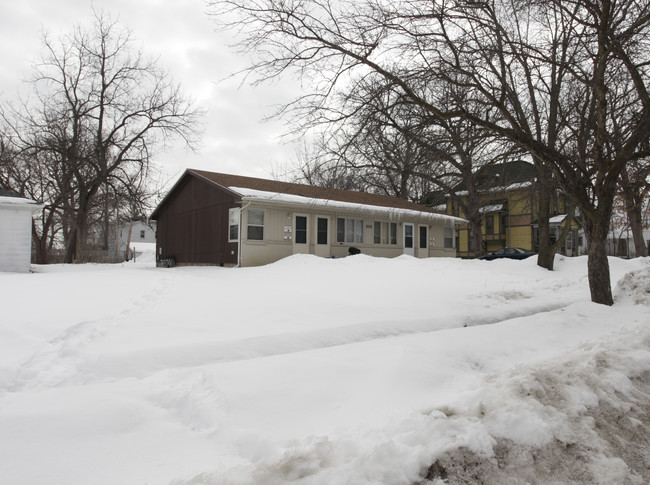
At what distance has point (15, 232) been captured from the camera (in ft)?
49.9

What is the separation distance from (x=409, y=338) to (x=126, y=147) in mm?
23172

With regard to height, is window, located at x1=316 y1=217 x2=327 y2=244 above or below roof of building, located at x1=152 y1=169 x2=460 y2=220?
below

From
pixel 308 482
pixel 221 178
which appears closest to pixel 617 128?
pixel 308 482

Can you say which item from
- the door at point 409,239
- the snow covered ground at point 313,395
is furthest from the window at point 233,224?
the snow covered ground at point 313,395

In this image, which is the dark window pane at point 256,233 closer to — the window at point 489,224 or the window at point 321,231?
the window at point 321,231

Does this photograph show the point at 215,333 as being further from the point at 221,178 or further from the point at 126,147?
the point at 126,147

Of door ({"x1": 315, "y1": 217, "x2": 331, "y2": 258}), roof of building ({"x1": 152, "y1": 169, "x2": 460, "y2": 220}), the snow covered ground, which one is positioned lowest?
the snow covered ground

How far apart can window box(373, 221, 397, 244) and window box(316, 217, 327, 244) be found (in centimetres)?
299

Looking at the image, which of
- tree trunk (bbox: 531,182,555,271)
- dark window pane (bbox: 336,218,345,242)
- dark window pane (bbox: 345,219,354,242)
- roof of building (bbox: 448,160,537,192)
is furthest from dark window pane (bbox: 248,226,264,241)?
tree trunk (bbox: 531,182,555,271)

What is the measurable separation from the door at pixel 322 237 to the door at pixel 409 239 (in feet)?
16.2

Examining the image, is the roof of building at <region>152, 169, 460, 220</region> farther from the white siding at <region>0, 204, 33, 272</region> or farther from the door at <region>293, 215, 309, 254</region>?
the white siding at <region>0, 204, 33, 272</region>

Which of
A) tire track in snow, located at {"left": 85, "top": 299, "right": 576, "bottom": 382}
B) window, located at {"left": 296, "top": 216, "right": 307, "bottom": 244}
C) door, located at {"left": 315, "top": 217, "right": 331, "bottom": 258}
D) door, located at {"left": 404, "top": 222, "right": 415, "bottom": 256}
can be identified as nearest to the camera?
tire track in snow, located at {"left": 85, "top": 299, "right": 576, "bottom": 382}

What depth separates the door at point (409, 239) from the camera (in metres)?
21.5

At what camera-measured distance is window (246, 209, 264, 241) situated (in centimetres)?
1650
